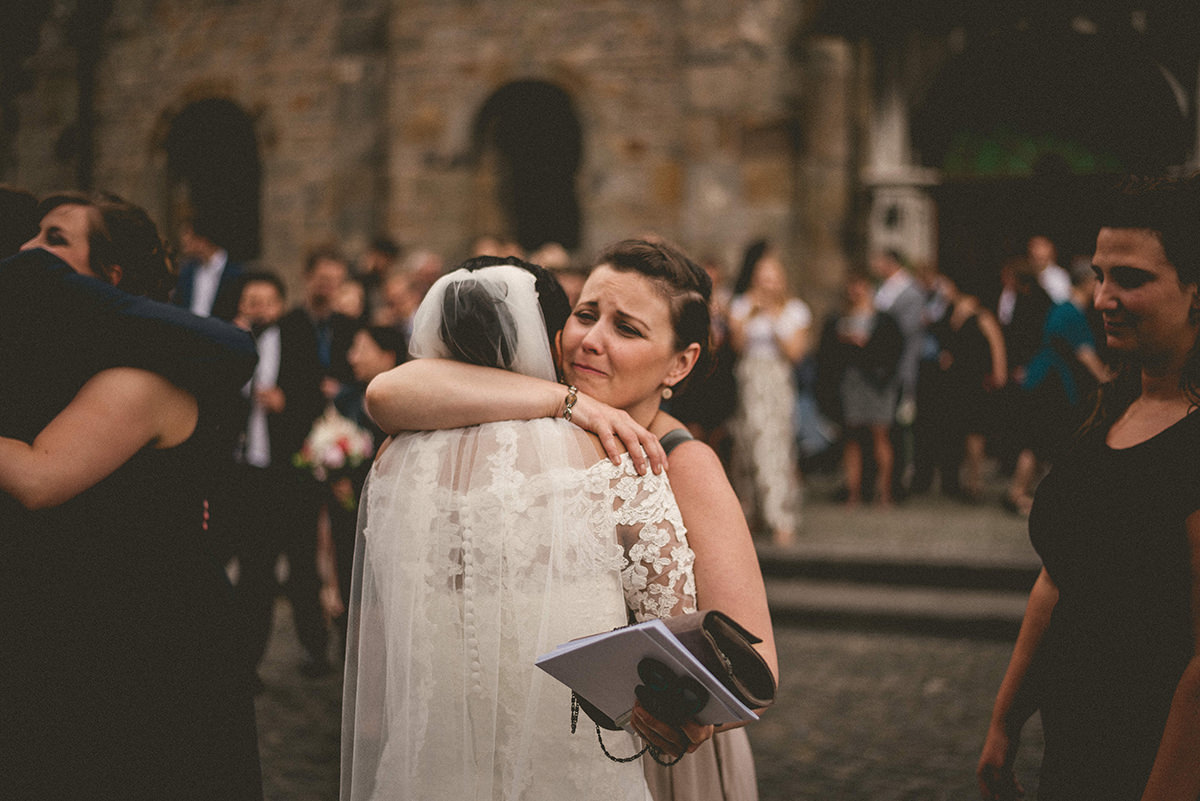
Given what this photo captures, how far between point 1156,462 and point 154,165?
14.2 metres

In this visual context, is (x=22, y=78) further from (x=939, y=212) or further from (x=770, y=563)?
(x=939, y=212)

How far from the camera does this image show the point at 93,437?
7.31 ft

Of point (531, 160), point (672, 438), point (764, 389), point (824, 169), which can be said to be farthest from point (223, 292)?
point (824, 169)

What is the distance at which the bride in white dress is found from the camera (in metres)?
1.88

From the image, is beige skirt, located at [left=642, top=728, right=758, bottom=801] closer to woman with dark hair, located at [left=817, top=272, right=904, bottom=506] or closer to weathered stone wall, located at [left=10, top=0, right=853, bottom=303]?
woman with dark hair, located at [left=817, top=272, right=904, bottom=506]

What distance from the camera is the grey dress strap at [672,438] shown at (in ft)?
6.75

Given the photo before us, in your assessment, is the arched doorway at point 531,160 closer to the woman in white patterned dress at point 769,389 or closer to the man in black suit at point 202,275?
the woman in white patterned dress at point 769,389

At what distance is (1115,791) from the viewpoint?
2.01m

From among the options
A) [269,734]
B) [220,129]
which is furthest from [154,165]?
[269,734]

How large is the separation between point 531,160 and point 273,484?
291 inches

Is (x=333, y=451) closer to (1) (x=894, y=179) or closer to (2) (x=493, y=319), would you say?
(2) (x=493, y=319)

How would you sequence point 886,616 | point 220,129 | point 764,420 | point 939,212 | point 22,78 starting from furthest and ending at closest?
point 220,129 → point 939,212 → point 764,420 → point 886,616 → point 22,78

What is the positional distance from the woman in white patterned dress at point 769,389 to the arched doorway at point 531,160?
459cm

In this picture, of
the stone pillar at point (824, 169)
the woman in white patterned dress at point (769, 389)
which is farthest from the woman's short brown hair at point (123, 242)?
the stone pillar at point (824, 169)
